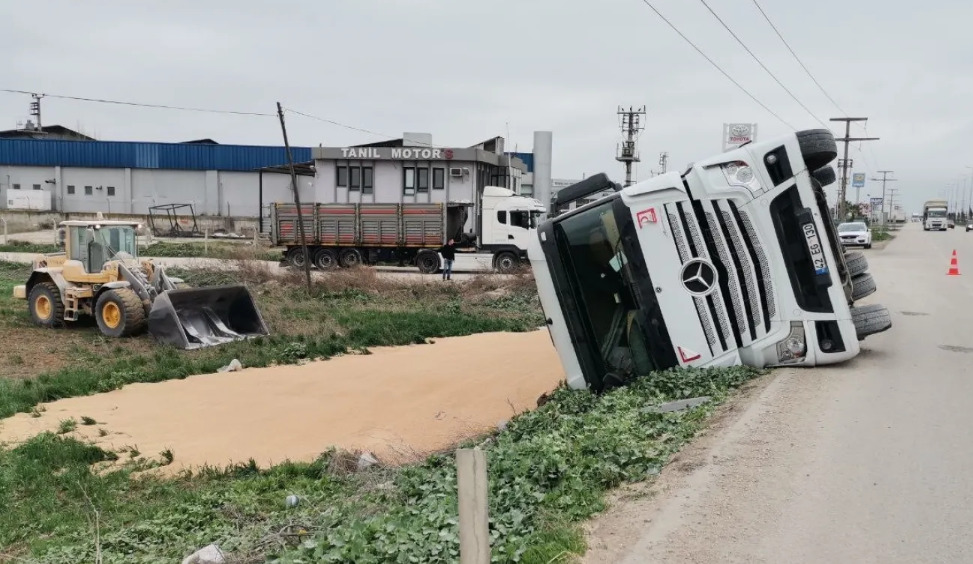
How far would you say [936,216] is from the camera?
81938mm

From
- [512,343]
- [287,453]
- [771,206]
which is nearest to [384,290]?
[512,343]

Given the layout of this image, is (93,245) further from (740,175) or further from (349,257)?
(349,257)

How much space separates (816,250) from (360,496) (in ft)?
16.6

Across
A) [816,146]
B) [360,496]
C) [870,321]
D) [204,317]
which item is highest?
[816,146]

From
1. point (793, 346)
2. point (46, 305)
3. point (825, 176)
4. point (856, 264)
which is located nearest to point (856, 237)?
point (856, 264)

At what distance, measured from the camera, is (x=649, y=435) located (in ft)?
21.2

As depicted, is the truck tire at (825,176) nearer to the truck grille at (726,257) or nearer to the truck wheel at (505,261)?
the truck grille at (726,257)

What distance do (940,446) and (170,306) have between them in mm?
13732

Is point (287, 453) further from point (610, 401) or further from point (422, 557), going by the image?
point (422, 557)

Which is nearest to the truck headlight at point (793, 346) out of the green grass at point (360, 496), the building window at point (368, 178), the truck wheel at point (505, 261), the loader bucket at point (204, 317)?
the green grass at point (360, 496)

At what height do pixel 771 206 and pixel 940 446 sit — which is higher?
pixel 771 206

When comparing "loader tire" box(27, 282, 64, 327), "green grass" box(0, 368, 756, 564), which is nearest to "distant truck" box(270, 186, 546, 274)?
"loader tire" box(27, 282, 64, 327)

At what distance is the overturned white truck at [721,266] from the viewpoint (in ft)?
27.5

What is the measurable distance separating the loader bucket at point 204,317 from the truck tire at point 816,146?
1173 cm
